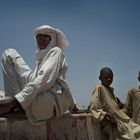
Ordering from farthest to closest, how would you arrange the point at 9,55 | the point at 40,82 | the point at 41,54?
the point at 41,54 → the point at 9,55 → the point at 40,82

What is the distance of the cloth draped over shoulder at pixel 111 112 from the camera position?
5781mm

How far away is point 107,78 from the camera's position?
20.5ft

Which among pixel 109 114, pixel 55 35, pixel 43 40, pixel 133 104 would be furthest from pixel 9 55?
pixel 133 104

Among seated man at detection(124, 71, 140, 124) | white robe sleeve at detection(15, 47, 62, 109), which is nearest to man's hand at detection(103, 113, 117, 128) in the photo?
seated man at detection(124, 71, 140, 124)

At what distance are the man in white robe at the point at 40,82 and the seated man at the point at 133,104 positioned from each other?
165cm

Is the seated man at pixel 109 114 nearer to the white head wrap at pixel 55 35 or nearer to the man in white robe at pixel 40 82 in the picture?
the man in white robe at pixel 40 82

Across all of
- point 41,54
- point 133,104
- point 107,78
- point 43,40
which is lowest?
point 133,104

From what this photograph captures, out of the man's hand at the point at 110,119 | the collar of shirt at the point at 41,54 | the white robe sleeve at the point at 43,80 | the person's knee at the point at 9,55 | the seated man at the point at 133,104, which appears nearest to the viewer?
the white robe sleeve at the point at 43,80

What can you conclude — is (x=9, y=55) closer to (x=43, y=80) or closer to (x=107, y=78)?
(x=43, y=80)

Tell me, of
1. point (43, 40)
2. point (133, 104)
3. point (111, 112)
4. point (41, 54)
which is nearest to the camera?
point (41, 54)

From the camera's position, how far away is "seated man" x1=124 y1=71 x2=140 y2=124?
6812 millimetres

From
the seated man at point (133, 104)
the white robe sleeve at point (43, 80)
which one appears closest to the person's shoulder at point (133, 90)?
the seated man at point (133, 104)

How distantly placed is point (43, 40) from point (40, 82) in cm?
94

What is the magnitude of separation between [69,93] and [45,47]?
0.79m
